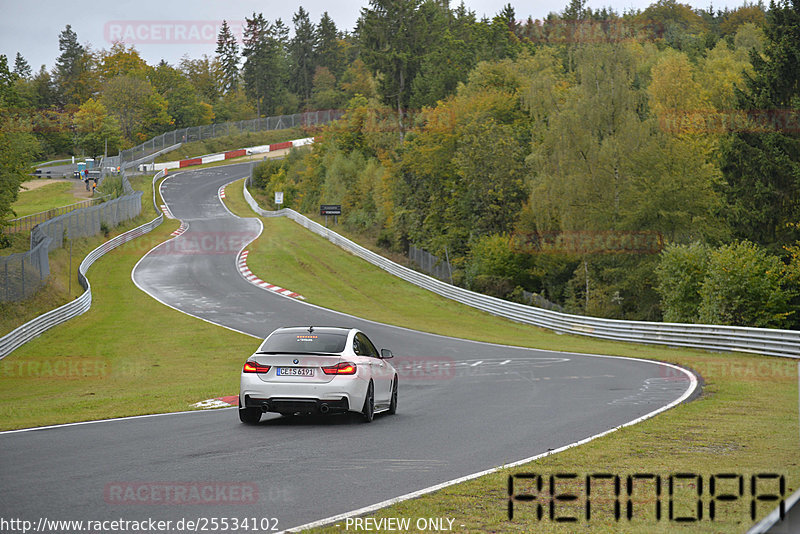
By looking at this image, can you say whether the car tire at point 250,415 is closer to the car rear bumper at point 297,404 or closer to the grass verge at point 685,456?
the car rear bumper at point 297,404

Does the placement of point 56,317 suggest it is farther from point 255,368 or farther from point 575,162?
point 575,162

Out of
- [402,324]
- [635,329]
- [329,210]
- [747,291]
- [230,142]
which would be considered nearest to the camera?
[747,291]

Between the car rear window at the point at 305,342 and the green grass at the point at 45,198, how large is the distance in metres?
62.5

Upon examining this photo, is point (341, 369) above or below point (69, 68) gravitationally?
below

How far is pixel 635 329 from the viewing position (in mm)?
34969

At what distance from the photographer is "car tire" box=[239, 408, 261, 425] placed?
12.4 metres

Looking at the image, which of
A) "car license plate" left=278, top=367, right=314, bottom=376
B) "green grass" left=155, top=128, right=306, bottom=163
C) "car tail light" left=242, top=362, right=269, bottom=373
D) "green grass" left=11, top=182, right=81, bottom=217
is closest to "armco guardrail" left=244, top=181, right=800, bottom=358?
"car license plate" left=278, top=367, right=314, bottom=376

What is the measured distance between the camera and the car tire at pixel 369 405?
41.8ft

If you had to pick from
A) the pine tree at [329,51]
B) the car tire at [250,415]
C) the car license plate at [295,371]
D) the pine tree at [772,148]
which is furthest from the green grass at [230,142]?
the car license plate at [295,371]

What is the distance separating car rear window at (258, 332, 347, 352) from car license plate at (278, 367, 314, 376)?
0.41m

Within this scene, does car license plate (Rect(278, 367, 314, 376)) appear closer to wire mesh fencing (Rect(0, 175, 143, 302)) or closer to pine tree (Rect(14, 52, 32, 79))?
wire mesh fencing (Rect(0, 175, 143, 302))

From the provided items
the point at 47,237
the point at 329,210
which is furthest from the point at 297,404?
the point at 329,210

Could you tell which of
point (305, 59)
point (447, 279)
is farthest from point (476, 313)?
point (305, 59)

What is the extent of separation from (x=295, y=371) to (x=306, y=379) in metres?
0.20
